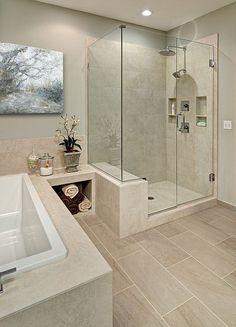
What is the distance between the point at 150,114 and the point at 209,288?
8.13 feet

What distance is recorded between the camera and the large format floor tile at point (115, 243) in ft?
7.19

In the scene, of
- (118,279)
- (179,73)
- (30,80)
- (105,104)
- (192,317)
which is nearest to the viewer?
(192,317)

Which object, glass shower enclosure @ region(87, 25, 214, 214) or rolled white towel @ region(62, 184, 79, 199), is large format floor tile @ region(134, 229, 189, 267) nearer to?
glass shower enclosure @ region(87, 25, 214, 214)

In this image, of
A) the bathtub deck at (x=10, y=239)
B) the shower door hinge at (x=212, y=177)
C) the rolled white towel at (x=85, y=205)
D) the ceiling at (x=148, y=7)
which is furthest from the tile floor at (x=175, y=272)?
Result: the ceiling at (x=148, y=7)

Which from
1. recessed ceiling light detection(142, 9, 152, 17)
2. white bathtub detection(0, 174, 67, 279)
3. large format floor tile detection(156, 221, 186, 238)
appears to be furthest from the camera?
recessed ceiling light detection(142, 9, 152, 17)

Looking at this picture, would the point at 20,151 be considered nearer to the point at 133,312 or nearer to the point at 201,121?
the point at 133,312

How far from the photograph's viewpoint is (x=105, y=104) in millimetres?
3078

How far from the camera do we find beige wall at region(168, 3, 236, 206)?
9.45 ft

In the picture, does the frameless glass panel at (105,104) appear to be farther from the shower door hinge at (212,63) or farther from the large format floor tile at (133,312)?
the large format floor tile at (133,312)

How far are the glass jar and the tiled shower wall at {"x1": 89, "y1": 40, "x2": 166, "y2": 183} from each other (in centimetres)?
61

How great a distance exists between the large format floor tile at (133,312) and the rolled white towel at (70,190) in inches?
56.8

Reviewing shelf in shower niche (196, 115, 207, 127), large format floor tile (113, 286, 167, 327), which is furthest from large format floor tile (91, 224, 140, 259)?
shelf in shower niche (196, 115, 207, 127)

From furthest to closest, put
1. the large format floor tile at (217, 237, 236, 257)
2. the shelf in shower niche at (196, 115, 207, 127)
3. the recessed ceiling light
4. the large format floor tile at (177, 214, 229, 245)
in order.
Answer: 1. the shelf in shower niche at (196, 115, 207, 127)
2. the recessed ceiling light
3. the large format floor tile at (177, 214, 229, 245)
4. the large format floor tile at (217, 237, 236, 257)

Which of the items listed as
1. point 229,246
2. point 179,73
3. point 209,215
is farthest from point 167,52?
point 229,246
